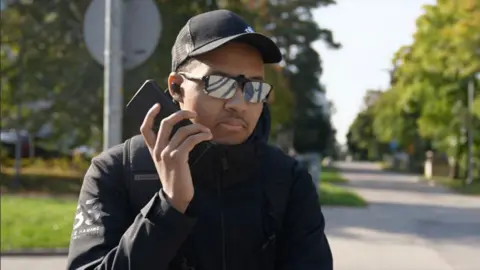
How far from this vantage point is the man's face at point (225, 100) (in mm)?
1842

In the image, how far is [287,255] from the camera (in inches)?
78.2

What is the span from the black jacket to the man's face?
0.04 m

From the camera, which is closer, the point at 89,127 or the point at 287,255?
the point at 287,255

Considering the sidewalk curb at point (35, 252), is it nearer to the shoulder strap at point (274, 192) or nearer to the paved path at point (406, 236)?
the paved path at point (406, 236)

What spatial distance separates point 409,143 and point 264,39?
48.8m

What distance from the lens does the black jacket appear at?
187 cm

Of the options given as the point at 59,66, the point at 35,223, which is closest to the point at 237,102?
the point at 35,223

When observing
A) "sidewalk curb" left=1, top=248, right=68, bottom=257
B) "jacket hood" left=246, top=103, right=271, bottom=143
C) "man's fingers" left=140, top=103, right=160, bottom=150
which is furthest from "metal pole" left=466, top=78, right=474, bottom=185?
"man's fingers" left=140, top=103, right=160, bottom=150

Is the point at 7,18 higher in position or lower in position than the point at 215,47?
higher

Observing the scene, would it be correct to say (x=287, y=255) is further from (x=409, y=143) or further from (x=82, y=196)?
(x=409, y=143)

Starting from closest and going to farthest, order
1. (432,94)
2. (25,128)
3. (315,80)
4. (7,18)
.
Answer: (7,18) < (25,128) < (432,94) < (315,80)

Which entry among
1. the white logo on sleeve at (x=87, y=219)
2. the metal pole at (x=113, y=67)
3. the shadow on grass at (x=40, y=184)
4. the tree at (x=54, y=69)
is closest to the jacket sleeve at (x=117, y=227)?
the white logo on sleeve at (x=87, y=219)

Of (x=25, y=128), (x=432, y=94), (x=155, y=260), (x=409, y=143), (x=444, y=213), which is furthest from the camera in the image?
(x=409, y=143)

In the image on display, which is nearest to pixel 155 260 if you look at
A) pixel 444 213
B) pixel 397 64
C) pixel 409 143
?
pixel 444 213
